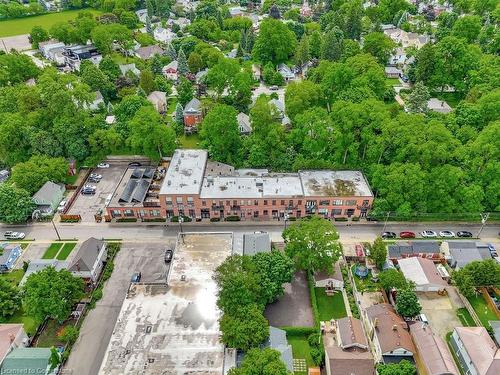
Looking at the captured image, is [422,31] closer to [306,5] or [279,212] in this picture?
[306,5]

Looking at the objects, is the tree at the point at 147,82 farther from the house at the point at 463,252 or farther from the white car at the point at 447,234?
the house at the point at 463,252

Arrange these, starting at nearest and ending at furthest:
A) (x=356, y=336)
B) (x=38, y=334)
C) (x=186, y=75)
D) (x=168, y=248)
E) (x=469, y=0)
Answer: (x=356, y=336)
(x=38, y=334)
(x=168, y=248)
(x=186, y=75)
(x=469, y=0)

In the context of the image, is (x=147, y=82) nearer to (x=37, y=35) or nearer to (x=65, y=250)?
(x=65, y=250)

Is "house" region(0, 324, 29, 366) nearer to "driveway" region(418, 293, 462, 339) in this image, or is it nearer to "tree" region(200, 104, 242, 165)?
"tree" region(200, 104, 242, 165)

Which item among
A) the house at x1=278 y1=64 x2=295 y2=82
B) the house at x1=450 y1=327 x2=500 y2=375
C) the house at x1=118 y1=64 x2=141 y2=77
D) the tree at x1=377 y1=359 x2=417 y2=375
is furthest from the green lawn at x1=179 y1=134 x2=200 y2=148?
the house at x1=450 y1=327 x2=500 y2=375

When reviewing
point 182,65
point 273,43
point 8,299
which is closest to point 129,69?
point 182,65

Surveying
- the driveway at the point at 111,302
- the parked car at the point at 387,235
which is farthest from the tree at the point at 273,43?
the driveway at the point at 111,302

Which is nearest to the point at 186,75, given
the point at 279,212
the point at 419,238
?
the point at 279,212
